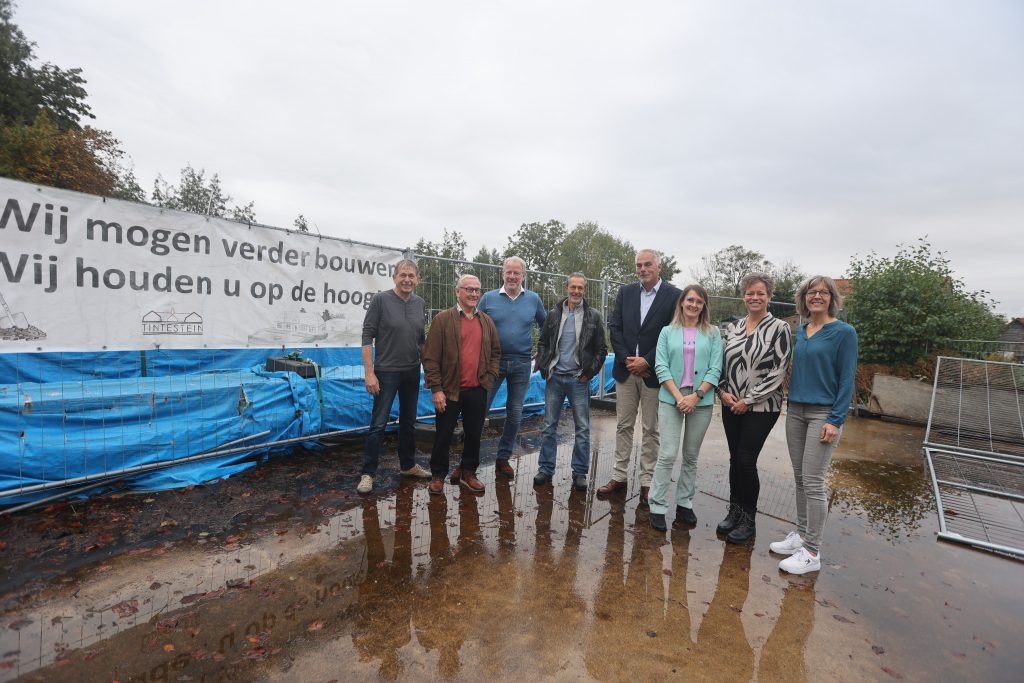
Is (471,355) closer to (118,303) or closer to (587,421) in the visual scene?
(587,421)

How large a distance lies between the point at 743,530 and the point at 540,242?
165ft

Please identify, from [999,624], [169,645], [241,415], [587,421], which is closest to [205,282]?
[241,415]

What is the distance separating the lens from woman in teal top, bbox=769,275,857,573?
313 cm

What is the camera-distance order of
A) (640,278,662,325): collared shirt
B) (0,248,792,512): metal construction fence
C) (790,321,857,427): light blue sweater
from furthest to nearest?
1. (640,278,662,325): collared shirt
2. (0,248,792,512): metal construction fence
3. (790,321,857,427): light blue sweater

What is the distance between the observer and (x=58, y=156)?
61.2 ft

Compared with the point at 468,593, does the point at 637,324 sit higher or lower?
higher

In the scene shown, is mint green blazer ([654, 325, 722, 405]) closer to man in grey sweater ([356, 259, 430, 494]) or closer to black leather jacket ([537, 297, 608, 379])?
black leather jacket ([537, 297, 608, 379])

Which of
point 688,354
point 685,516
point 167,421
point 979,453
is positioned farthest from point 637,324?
point 979,453

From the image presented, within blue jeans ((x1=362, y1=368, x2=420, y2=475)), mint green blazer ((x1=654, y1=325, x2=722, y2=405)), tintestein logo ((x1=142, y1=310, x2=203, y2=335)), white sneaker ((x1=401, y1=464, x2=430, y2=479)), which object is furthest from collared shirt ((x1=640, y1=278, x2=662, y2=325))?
tintestein logo ((x1=142, y1=310, x2=203, y2=335))

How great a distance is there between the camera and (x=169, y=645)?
7.43ft

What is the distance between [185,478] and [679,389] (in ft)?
13.4

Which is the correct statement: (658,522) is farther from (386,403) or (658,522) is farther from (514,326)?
(386,403)

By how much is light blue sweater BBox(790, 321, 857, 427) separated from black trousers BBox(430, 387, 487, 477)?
2379mm

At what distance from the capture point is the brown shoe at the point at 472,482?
170 inches
